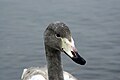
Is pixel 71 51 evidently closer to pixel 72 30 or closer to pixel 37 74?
pixel 37 74

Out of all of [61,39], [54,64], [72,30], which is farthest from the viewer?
[72,30]

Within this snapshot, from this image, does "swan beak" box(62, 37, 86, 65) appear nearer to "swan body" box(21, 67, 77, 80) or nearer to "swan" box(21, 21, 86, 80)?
"swan" box(21, 21, 86, 80)

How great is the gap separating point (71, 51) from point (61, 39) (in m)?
0.44

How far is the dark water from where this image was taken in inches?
459

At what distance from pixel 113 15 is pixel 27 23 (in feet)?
7.88

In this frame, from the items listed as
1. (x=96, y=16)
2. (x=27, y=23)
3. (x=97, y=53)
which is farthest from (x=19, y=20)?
(x=97, y=53)

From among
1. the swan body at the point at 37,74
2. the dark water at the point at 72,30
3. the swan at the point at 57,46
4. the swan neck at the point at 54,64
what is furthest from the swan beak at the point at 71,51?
the dark water at the point at 72,30

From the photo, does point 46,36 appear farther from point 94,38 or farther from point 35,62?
point 94,38

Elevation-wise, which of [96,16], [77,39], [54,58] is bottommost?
[54,58]

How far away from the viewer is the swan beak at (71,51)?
22.0ft

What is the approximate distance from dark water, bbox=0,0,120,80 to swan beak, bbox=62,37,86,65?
4.13 meters

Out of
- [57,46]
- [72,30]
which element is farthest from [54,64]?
[72,30]

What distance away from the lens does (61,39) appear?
720 cm

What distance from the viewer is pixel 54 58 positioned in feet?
25.7
